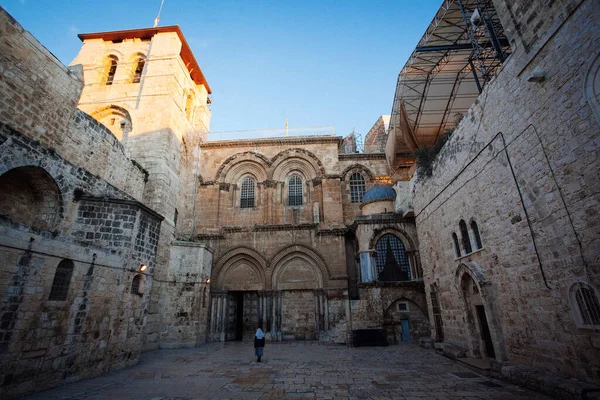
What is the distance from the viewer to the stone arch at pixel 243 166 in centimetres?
1825

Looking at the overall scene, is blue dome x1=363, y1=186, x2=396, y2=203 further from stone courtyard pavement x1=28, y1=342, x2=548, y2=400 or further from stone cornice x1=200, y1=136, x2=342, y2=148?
stone courtyard pavement x1=28, y1=342, x2=548, y2=400

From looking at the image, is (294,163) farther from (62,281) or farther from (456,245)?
(62,281)

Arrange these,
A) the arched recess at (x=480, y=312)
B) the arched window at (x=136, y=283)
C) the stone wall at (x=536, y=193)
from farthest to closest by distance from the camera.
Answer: the arched window at (x=136, y=283), the arched recess at (x=480, y=312), the stone wall at (x=536, y=193)

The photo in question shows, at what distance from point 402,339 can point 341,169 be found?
10.5 metres

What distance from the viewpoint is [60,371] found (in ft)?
22.1

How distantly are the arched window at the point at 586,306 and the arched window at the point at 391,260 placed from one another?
29.5 feet

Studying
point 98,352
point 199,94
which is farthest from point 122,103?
point 98,352

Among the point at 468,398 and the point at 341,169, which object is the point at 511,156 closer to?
the point at 468,398

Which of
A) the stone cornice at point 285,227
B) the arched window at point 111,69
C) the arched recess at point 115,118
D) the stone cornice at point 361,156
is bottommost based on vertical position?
the stone cornice at point 285,227

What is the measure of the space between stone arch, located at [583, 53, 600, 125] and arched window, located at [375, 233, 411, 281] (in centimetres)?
1057

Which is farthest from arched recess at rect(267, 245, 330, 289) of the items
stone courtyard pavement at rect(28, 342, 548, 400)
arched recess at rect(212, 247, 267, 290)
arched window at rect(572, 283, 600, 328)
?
arched window at rect(572, 283, 600, 328)

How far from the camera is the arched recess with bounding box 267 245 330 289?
15.6m

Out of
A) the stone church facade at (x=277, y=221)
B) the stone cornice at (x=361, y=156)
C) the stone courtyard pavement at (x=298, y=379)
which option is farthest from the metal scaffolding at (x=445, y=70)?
the stone courtyard pavement at (x=298, y=379)

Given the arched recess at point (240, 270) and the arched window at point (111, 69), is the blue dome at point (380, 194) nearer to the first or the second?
the arched recess at point (240, 270)
